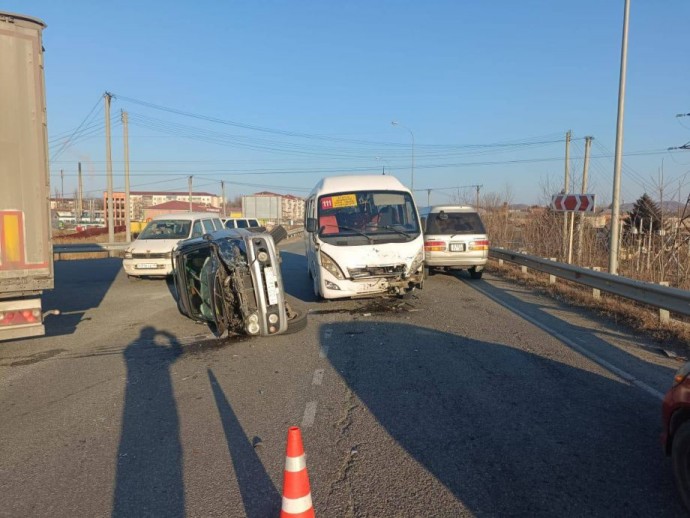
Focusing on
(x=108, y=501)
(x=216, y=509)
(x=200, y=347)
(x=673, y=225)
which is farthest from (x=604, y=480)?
(x=673, y=225)

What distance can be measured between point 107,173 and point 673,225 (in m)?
28.9

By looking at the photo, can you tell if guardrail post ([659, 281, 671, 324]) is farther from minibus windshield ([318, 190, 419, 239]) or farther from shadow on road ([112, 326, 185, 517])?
shadow on road ([112, 326, 185, 517])

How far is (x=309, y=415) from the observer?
486cm

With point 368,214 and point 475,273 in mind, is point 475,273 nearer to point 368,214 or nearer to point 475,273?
point 475,273

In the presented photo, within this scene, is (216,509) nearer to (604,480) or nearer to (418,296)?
(604,480)

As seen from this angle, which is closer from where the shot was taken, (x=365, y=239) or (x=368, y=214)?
(x=365, y=239)

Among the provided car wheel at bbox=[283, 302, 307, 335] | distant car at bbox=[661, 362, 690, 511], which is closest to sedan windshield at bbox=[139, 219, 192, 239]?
car wheel at bbox=[283, 302, 307, 335]

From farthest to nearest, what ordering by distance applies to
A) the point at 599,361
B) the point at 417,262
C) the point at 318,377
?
the point at 417,262, the point at 599,361, the point at 318,377

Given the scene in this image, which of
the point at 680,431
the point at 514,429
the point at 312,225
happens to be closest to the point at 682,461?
the point at 680,431

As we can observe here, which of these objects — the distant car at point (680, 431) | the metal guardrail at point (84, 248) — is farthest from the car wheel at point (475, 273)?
the metal guardrail at point (84, 248)

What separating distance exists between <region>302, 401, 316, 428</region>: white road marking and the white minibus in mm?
4753

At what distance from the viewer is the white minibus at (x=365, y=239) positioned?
9797 mm

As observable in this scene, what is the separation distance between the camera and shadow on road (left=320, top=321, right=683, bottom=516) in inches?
134

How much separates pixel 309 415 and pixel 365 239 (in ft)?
18.0
